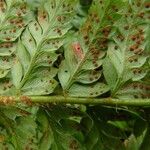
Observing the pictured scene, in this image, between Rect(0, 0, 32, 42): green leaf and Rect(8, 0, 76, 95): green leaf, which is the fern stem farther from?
Rect(0, 0, 32, 42): green leaf

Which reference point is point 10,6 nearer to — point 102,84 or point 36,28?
point 36,28

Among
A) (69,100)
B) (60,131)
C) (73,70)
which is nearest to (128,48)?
(73,70)

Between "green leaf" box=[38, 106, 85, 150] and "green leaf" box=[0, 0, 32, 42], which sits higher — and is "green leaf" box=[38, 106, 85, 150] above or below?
below

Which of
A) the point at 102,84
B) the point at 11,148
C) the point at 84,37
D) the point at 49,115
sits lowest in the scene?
the point at 11,148

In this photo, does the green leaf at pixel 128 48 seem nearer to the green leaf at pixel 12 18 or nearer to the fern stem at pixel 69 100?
the fern stem at pixel 69 100

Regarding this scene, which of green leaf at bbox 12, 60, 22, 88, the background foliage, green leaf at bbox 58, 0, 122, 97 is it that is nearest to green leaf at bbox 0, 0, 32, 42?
the background foliage

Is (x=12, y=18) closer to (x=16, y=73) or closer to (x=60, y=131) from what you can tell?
(x=16, y=73)

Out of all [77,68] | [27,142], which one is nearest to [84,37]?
[77,68]
